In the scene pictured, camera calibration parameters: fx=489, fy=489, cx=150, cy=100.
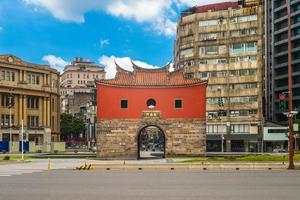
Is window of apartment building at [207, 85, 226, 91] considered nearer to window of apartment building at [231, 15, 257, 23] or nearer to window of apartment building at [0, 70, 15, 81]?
window of apartment building at [231, 15, 257, 23]

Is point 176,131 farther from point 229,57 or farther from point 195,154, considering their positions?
point 229,57

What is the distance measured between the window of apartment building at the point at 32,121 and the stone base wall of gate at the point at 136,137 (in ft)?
138

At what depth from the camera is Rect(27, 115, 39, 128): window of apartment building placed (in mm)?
95975

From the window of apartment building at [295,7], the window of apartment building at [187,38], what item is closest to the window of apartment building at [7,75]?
the window of apartment building at [187,38]

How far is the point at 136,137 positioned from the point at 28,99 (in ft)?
151

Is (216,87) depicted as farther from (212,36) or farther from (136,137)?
(136,137)

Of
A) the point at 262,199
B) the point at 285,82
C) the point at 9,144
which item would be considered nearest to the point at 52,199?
the point at 262,199

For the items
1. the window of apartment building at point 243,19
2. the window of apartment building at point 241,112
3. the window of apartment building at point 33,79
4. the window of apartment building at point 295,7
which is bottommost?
the window of apartment building at point 241,112

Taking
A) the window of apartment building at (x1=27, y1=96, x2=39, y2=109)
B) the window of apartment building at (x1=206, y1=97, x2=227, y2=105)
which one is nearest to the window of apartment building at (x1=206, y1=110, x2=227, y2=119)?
the window of apartment building at (x1=206, y1=97, x2=227, y2=105)

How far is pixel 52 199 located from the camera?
55.3ft

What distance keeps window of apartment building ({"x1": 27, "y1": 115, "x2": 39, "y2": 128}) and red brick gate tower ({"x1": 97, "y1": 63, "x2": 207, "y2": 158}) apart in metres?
41.9

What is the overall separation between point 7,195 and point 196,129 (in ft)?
133

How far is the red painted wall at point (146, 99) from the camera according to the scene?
57500 millimetres

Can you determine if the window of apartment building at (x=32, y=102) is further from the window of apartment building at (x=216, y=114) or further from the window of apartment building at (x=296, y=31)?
the window of apartment building at (x=296, y=31)
